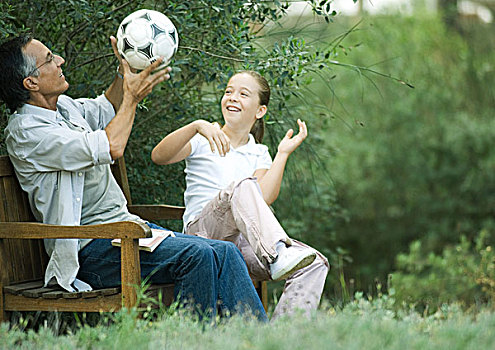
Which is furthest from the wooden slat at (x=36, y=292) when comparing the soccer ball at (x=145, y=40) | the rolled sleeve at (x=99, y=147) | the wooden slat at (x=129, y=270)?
the soccer ball at (x=145, y=40)

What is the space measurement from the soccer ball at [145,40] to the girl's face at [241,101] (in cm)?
56

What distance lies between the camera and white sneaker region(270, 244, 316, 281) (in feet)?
8.66

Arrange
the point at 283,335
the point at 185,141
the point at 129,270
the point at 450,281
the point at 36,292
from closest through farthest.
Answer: the point at 283,335 < the point at 129,270 < the point at 36,292 < the point at 185,141 < the point at 450,281

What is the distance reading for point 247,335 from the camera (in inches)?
82.4

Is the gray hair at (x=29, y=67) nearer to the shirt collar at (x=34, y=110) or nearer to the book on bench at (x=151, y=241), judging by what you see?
the shirt collar at (x=34, y=110)

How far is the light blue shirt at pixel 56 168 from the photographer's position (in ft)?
8.42

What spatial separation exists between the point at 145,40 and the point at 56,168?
0.58 meters

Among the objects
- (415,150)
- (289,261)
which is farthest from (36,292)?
(415,150)

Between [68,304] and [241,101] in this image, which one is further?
[241,101]

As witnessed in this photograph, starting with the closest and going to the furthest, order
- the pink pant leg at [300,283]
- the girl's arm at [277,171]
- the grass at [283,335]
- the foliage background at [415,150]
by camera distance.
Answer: the grass at [283,335] < the pink pant leg at [300,283] < the girl's arm at [277,171] < the foliage background at [415,150]

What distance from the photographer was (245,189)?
9.16ft

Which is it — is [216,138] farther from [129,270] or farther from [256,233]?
[129,270]

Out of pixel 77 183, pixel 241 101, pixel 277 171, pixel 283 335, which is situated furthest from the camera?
pixel 241 101

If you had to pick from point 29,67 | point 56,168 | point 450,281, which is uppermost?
point 29,67
